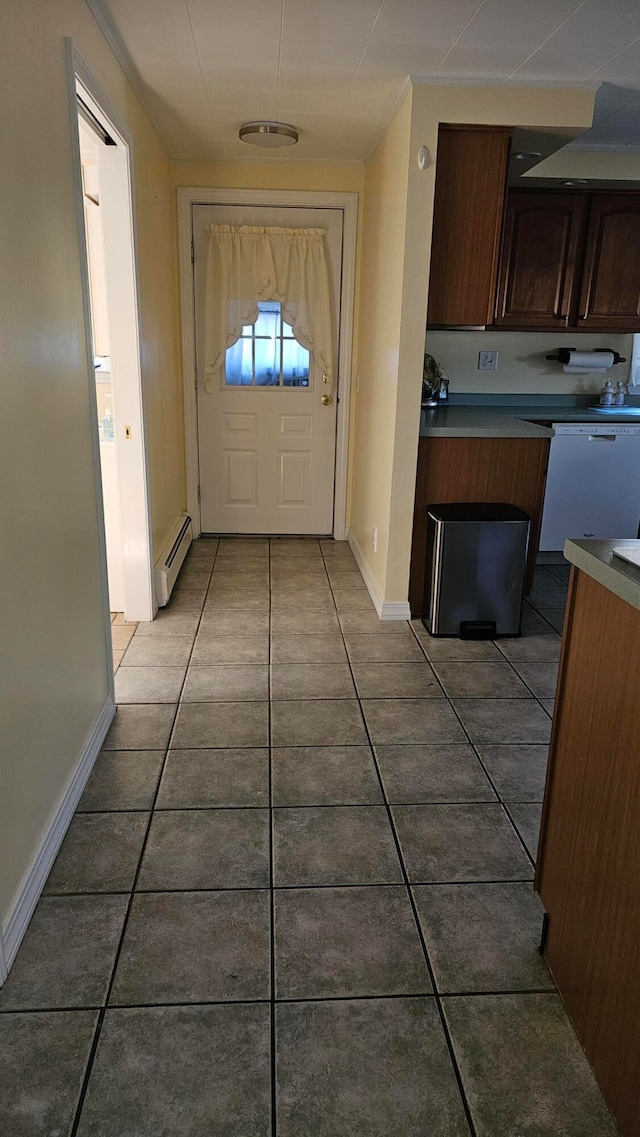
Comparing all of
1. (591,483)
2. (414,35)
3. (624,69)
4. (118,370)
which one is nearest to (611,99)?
(624,69)

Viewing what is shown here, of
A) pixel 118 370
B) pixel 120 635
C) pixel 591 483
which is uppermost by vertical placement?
pixel 118 370

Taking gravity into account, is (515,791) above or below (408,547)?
below

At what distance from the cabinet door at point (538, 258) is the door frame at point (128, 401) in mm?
1991

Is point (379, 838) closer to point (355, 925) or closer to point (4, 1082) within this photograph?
point (355, 925)

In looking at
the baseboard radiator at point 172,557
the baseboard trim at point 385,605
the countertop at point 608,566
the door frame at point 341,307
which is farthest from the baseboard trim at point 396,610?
the countertop at point 608,566

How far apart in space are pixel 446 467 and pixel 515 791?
5.63 ft

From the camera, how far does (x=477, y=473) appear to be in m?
3.62

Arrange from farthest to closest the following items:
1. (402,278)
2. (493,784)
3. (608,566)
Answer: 1. (402,278)
2. (493,784)
3. (608,566)

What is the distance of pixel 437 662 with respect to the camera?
327 cm

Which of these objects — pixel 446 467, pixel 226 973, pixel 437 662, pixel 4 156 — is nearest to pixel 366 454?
pixel 446 467

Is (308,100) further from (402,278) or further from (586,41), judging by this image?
(586,41)

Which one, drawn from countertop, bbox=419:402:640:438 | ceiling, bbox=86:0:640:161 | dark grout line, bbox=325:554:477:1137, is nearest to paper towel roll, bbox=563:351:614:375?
countertop, bbox=419:402:640:438

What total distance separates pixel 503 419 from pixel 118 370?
1857 mm

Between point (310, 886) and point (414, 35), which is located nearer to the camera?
point (310, 886)
